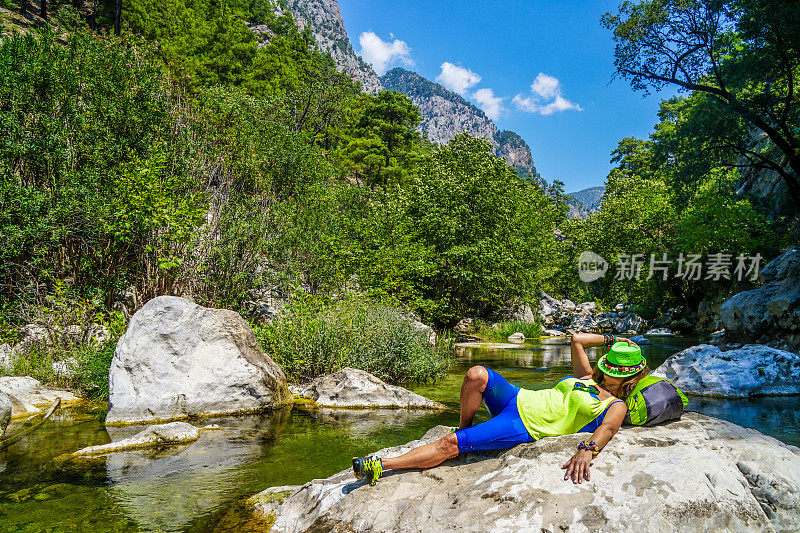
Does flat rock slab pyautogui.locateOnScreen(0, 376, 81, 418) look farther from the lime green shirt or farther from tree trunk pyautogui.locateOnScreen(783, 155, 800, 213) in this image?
tree trunk pyautogui.locateOnScreen(783, 155, 800, 213)

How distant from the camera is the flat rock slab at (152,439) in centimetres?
585

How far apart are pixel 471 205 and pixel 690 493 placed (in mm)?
20042

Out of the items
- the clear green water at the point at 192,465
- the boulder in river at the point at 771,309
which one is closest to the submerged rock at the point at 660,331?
the boulder in river at the point at 771,309

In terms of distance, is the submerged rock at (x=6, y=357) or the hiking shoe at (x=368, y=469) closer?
the hiking shoe at (x=368, y=469)

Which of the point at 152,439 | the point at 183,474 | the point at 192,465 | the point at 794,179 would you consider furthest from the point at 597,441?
the point at 794,179

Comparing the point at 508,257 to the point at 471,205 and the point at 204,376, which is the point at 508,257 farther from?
the point at 204,376

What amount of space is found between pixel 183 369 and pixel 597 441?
683 centimetres

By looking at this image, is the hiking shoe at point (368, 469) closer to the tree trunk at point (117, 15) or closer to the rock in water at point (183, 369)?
the rock in water at point (183, 369)

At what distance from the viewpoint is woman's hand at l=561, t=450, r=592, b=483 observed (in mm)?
3344

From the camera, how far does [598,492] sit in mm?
3254

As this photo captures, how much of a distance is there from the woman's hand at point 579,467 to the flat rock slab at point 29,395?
27.1 ft

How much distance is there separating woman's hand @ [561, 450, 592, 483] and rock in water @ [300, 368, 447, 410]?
18.8ft

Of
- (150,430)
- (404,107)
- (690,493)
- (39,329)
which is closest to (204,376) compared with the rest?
(150,430)

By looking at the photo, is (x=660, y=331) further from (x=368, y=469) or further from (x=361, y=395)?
(x=368, y=469)
